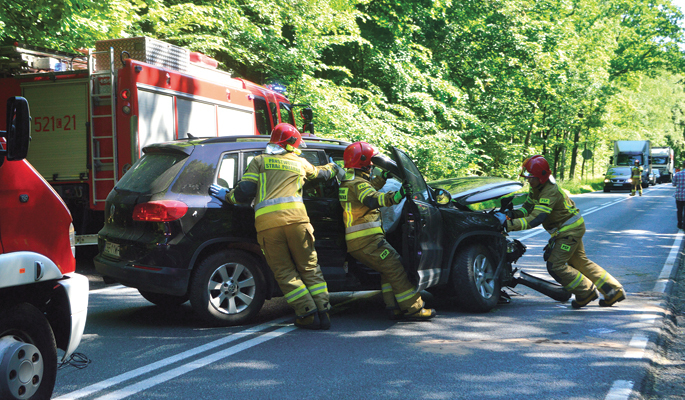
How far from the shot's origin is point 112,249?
5.62 meters

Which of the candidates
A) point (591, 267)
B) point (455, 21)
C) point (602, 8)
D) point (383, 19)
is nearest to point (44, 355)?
point (591, 267)

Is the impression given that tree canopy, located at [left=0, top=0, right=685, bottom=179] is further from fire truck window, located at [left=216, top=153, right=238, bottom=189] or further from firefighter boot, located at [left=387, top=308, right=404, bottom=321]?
firefighter boot, located at [left=387, top=308, right=404, bottom=321]

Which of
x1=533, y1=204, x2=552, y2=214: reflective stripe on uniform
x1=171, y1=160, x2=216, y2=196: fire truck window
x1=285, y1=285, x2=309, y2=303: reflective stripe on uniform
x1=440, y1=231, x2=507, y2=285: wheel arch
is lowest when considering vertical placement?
x1=285, y1=285, x2=309, y2=303: reflective stripe on uniform

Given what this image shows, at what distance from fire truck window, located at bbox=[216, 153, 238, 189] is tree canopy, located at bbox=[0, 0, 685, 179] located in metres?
5.22

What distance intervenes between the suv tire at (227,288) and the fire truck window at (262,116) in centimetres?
620

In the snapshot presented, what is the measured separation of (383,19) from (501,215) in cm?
1464

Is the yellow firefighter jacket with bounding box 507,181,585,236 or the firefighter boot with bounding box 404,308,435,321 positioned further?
the yellow firefighter jacket with bounding box 507,181,585,236

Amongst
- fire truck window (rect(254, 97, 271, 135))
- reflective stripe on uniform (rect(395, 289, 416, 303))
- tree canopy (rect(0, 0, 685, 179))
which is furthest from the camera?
tree canopy (rect(0, 0, 685, 179))

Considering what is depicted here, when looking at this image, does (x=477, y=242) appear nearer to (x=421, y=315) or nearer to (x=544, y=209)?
(x=544, y=209)

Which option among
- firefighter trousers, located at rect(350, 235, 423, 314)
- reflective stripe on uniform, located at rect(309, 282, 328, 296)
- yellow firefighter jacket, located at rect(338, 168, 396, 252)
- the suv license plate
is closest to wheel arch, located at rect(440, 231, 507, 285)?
firefighter trousers, located at rect(350, 235, 423, 314)

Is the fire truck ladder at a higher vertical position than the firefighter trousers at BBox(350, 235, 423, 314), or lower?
higher

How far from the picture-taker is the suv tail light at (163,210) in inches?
208

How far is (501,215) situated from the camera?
6.69 m

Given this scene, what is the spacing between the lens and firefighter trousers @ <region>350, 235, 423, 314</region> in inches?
226
